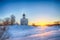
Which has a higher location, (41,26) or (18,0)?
(18,0)

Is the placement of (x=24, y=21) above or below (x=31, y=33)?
above

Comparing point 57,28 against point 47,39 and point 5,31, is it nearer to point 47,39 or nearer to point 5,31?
point 47,39

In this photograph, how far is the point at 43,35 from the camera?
1663 mm

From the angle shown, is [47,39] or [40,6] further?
[40,6]

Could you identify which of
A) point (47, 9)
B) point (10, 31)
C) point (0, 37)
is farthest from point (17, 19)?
point (47, 9)

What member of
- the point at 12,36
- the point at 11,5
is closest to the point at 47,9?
the point at 11,5

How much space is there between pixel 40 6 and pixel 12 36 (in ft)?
1.91

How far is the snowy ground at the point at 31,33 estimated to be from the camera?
1.63m

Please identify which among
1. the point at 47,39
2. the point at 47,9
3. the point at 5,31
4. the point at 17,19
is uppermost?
the point at 47,9

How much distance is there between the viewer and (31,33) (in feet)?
5.46

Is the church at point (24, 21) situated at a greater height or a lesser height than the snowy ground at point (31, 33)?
greater

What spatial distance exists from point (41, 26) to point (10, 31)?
444 mm

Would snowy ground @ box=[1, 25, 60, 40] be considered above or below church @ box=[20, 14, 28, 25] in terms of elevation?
below

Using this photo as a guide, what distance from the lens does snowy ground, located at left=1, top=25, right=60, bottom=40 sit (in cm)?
163
